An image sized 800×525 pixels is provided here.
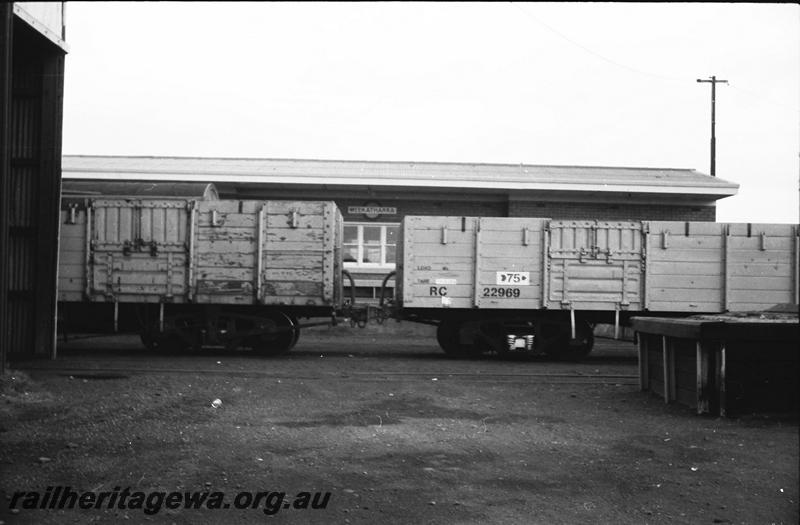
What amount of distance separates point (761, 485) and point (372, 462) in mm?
2872

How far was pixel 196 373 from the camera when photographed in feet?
36.9

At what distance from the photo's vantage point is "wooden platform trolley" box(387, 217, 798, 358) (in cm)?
1456

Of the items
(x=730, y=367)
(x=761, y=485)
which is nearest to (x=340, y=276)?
(x=730, y=367)

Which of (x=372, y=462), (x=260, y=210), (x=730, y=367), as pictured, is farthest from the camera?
(x=260, y=210)

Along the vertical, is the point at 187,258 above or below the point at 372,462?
above

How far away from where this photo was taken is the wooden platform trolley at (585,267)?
14.6 m

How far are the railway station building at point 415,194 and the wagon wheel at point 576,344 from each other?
7.07 m

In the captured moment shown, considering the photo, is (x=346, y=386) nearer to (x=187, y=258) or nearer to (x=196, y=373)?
(x=196, y=373)

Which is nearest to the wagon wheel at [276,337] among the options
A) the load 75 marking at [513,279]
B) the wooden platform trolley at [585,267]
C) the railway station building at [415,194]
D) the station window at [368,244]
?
the wooden platform trolley at [585,267]

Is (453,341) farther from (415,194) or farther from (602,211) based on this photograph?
(602,211)

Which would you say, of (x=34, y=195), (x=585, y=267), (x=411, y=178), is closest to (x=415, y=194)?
(x=411, y=178)

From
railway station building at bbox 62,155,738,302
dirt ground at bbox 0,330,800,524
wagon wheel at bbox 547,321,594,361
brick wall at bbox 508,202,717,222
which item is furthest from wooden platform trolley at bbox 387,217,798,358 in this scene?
brick wall at bbox 508,202,717,222

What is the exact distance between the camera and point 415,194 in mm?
21688

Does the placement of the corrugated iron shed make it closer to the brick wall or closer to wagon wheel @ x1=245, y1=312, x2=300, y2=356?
wagon wheel @ x1=245, y1=312, x2=300, y2=356
